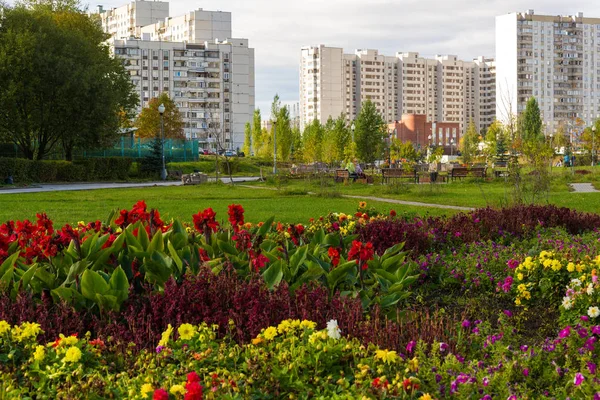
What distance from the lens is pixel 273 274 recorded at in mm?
5004

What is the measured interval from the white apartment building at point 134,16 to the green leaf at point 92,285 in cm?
14180

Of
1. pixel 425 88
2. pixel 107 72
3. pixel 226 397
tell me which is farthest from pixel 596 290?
pixel 425 88

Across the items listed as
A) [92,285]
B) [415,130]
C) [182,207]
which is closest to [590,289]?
[92,285]

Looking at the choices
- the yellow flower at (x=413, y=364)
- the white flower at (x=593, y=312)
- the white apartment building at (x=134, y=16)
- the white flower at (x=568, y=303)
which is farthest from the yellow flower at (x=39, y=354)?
the white apartment building at (x=134, y=16)

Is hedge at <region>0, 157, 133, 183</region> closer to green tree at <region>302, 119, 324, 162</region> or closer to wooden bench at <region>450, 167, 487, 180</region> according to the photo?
green tree at <region>302, 119, 324, 162</region>

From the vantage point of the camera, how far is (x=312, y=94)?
580ft

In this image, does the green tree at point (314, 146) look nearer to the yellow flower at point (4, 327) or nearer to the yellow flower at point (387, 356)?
the yellow flower at point (4, 327)

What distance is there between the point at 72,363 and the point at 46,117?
3357 centimetres

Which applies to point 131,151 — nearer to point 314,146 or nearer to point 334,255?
point 314,146

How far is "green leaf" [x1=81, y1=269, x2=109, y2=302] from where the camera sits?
4.54 metres

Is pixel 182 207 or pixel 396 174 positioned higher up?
pixel 396 174

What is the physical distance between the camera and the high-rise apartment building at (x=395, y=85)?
174 m

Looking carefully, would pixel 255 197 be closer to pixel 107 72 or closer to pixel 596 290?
pixel 596 290

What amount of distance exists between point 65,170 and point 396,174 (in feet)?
53.4
